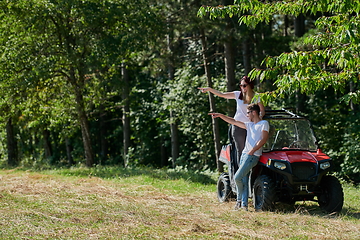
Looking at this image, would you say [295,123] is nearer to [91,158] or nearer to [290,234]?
[290,234]

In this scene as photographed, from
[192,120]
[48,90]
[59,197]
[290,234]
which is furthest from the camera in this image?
[192,120]

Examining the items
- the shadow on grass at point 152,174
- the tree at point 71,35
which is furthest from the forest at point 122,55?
the shadow on grass at point 152,174

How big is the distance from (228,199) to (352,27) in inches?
166

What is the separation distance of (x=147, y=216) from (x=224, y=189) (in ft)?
8.05

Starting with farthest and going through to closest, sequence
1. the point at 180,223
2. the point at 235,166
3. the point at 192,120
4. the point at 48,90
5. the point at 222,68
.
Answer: the point at 222,68 < the point at 192,120 < the point at 48,90 < the point at 235,166 < the point at 180,223

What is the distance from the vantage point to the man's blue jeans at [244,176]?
769cm

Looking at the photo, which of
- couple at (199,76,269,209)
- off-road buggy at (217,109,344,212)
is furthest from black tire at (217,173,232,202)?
couple at (199,76,269,209)

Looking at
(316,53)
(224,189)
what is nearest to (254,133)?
(316,53)

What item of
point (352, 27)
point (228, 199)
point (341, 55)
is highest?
point (352, 27)

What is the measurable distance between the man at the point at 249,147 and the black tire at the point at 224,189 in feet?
3.08

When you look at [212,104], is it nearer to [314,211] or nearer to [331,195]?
[314,211]

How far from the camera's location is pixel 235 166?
839cm

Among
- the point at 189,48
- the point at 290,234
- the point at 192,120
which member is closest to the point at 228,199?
the point at 290,234

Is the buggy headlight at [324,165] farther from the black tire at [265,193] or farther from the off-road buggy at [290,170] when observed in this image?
the black tire at [265,193]
